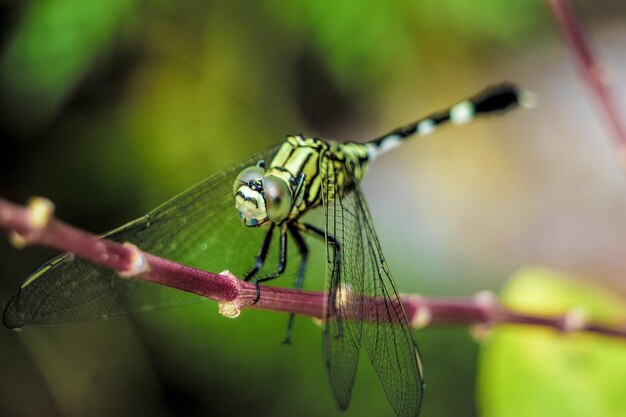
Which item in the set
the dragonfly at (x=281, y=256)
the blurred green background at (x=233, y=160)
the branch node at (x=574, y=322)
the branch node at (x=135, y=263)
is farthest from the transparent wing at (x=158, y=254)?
the blurred green background at (x=233, y=160)

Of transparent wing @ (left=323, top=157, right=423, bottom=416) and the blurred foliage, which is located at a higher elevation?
transparent wing @ (left=323, top=157, right=423, bottom=416)

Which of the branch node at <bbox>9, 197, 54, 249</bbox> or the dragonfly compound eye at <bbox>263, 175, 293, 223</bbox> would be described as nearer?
the branch node at <bbox>9, 197, 54, 249</bbox>

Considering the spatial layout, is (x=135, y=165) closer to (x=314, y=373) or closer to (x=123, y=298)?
(x=314, y=373)

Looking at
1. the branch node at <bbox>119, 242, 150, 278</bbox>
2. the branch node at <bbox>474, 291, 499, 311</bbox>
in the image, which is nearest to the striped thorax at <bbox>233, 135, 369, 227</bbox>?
the branch node at <bbox>474, 291, 499, 311</bbox>

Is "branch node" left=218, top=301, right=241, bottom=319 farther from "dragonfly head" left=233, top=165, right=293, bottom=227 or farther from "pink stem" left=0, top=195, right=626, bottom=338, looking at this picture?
"dragonfly head" left=233, top=165, right=293, bottom=227

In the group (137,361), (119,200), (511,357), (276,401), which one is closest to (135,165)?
(119,200)

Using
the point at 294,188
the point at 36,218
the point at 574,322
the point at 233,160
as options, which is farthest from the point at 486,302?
the point at 233,160

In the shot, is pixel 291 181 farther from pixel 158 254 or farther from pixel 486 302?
pixel 486 302
